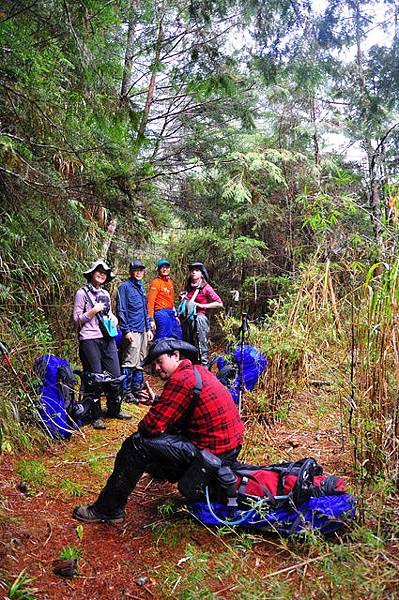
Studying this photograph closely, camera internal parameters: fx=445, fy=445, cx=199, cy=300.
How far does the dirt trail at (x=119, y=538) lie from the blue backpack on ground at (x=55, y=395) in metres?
0.17

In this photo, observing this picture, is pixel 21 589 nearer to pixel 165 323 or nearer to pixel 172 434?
pixel 172 434

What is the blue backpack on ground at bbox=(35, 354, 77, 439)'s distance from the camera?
409 centimetres

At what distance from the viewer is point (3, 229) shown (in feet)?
12.0

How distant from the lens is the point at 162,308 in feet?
21.3

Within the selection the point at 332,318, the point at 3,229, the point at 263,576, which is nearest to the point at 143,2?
the point at 3,229

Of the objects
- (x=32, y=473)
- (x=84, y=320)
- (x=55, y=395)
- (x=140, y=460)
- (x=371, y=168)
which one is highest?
(x=371, y=168)

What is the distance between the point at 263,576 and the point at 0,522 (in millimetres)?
1588

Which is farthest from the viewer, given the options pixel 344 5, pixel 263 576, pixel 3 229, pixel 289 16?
pixel 344 5

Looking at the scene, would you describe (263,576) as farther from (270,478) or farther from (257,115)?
(257,115)

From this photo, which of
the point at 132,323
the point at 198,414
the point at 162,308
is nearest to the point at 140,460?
the point at 198,414

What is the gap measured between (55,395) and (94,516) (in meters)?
1.46

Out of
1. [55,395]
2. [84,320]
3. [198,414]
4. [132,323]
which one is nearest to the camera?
[198,414]

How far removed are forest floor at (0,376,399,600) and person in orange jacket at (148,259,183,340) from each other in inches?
100

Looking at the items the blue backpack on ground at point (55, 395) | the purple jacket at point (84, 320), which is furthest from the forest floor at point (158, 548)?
the purple jacket at point (84, 320)
